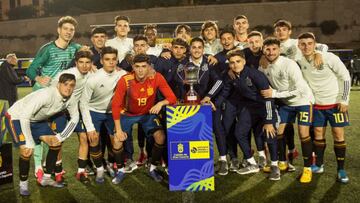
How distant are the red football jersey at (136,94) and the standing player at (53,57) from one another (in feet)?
3.43

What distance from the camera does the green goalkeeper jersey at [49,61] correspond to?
17.3 ft

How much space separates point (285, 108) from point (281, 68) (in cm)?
55

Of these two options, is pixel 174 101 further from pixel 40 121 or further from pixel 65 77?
pixel 40 121

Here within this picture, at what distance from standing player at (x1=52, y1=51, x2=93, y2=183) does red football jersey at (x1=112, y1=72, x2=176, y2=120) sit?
50 centimetres

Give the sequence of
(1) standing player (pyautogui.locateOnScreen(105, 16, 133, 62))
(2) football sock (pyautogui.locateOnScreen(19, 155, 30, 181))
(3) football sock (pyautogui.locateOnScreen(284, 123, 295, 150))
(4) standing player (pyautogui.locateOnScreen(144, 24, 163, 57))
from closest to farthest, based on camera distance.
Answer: (2) football sock (pyautogui.locateOnScreen(19, 155, 30, 181)) < (3) football sock (pyautogui.locateOnScreen(284, 123, 295, 150)) < (1) standing player (pyautogui.locateOnScreen(105, 16, 133, 62)) < (4) standing player (pyautogui.locateOnScreen(144, 24, 163, 57))

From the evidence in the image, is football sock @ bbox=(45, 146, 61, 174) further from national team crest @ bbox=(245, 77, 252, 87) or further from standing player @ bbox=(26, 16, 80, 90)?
national team crest @ bbox=(245, 77, 252, 87)

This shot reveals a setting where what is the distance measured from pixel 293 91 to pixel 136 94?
2.00 meters

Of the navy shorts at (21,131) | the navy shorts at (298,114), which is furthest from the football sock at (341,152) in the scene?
the navy shorts at (21,131)

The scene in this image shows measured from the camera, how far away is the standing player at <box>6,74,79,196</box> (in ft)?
14.8

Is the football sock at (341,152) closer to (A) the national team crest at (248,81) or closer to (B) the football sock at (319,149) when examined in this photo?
(B) the football sock at (319,149)

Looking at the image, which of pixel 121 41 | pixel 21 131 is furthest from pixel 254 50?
pixel 21 131

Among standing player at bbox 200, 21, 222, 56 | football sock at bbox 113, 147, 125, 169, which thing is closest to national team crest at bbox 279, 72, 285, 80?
standing player at bbox 200, 21, 222, 56

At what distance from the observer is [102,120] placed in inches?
205

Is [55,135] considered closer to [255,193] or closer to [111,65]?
[111,65]
